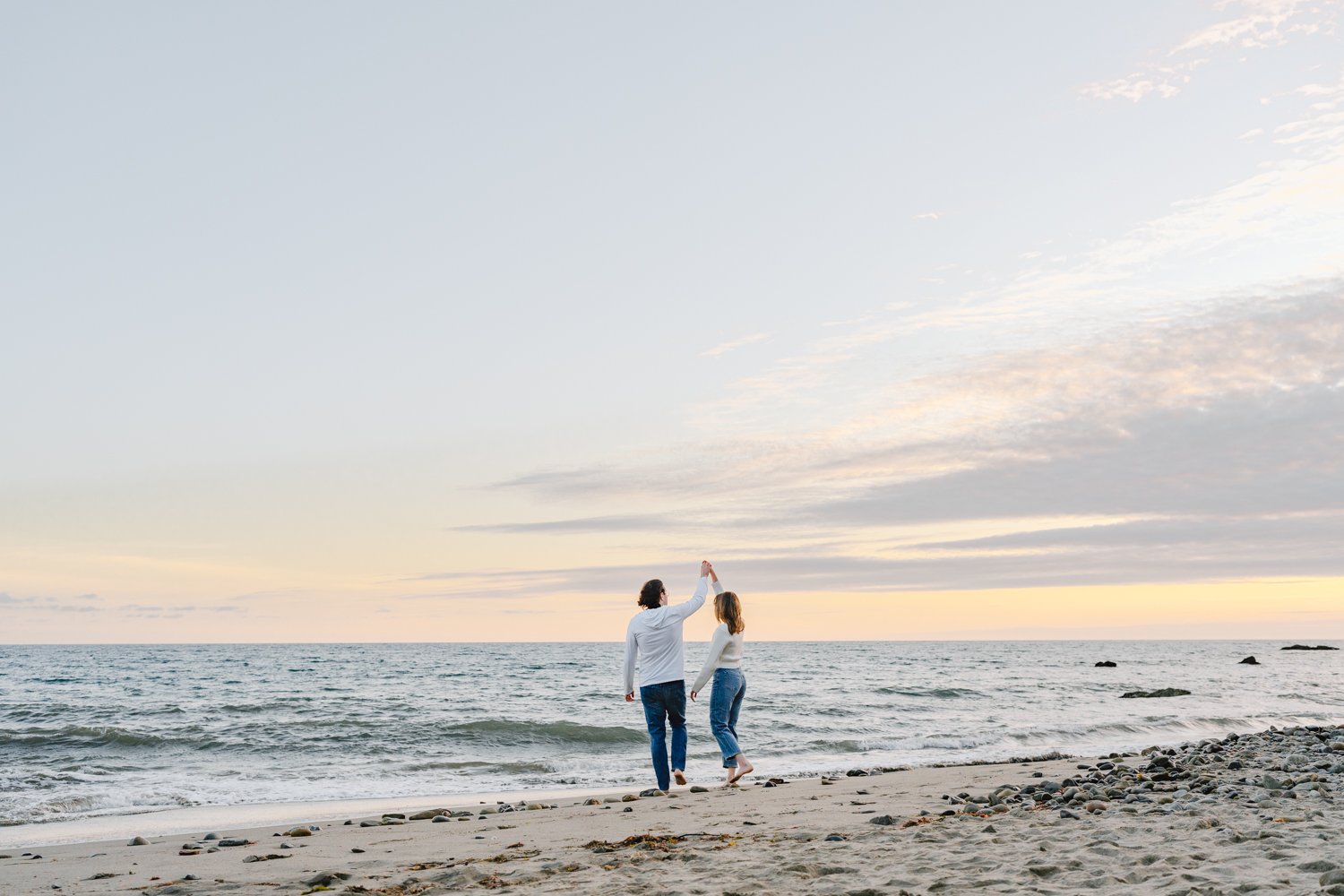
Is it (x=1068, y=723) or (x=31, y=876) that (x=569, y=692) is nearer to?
(x=1068, y=723)

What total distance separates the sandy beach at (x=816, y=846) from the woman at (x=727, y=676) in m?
0.46

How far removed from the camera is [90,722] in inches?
808

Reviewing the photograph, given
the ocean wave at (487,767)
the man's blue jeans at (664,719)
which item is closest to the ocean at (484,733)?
the ocean wave at (487,767)

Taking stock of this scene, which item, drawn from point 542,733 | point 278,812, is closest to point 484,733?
point 542,733

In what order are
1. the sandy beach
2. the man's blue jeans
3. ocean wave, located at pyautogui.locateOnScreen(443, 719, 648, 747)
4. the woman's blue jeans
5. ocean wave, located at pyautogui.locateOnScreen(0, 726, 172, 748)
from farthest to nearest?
1. ocean wave, located at pyautogui.locateOnScreen(443, 719, 648, 747)
2. ocean wave, located at pyautogui.locateOnScreen(0, 726, 172, 748)
3. the woman's blue jeans
4. the man's blue jeans
5. the sandy beach

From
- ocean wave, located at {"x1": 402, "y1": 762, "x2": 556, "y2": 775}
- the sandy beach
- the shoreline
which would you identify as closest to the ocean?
ocean wave, located at {"x1": 402, "y1": 762, "x2": 556, "y2": 775}

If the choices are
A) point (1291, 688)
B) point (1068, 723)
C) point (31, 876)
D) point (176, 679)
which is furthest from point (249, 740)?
point (1291, 688)

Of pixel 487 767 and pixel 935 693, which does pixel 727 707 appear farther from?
pixel 935 693

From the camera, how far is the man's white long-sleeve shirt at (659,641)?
930cm

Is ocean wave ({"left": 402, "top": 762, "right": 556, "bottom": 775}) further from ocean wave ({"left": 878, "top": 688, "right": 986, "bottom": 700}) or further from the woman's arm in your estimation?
ocean wave ({"left": 878, "top": 688, "right": 986, "bottom": 700})

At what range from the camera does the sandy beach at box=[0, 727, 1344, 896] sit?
496cm

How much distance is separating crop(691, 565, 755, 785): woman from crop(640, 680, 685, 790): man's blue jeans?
24 centimetres

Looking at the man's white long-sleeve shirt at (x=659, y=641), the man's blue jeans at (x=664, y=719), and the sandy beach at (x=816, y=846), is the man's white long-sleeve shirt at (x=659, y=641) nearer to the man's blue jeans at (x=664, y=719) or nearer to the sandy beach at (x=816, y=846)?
the man's blue jeans at (x=664, y=719)

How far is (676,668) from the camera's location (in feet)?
31.0
